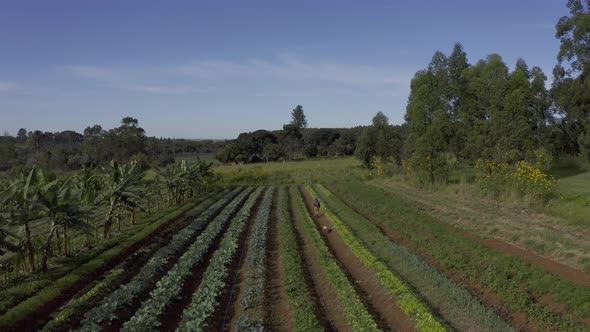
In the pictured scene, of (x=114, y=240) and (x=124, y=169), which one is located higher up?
(x=124, y=169)

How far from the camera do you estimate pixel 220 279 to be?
14.4m

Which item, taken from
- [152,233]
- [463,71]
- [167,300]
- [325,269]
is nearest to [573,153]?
[463,71]

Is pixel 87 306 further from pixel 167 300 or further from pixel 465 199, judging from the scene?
pixel 465 199

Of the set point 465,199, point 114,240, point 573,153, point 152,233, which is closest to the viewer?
point 114,240

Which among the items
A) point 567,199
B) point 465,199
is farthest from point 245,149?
point 567,199

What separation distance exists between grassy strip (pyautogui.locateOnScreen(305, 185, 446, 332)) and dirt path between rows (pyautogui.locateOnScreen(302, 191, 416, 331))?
0.63ft

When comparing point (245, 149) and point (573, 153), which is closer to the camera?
point (573, 153)

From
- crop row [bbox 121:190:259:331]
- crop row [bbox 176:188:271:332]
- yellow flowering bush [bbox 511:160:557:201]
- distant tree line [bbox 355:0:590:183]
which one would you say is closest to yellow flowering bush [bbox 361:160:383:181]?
distant tree line [bbox 355:0:590:183]

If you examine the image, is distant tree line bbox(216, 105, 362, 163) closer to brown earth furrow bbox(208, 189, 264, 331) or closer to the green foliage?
the green foliage

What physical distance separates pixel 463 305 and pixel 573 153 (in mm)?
42114

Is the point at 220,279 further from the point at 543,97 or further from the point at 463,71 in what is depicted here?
the point at 543,97

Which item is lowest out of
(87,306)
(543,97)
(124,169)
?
(87,306)

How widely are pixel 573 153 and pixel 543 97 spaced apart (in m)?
7.03

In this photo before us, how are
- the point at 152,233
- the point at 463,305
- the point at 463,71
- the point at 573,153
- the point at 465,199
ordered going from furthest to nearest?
the point at 573,153, the point at 463,71, the point at 465,199, the point at 152,233, the point at 463,305
